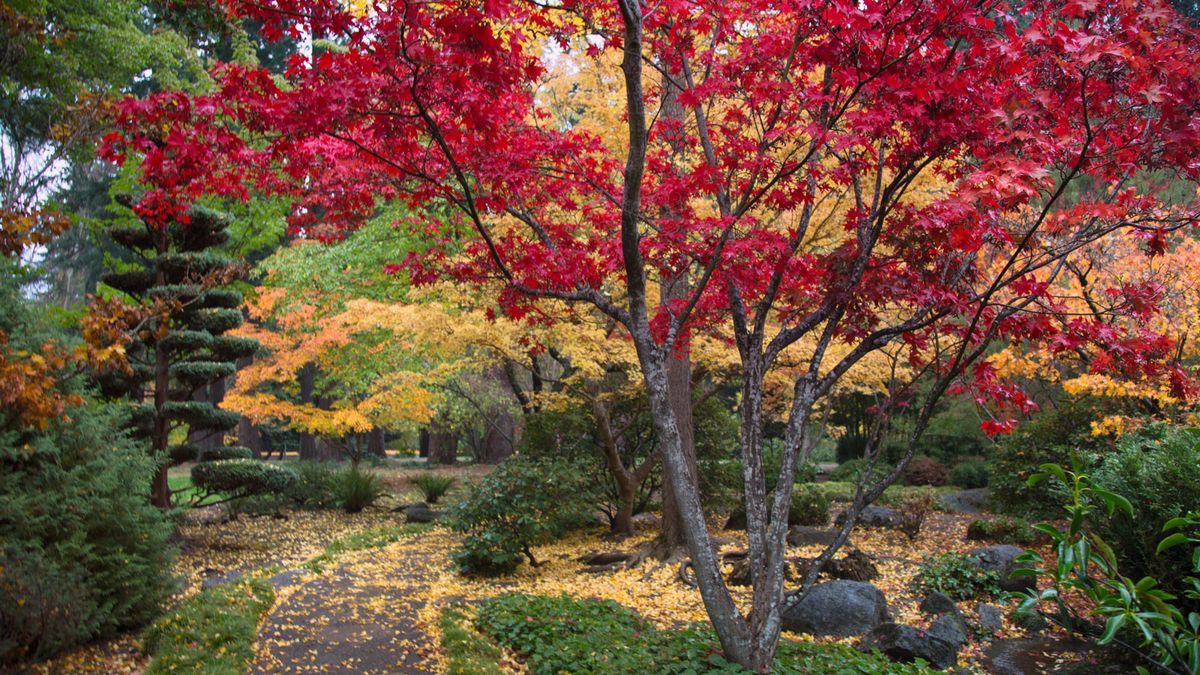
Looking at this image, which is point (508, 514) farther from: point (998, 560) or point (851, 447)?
point (851, 447)

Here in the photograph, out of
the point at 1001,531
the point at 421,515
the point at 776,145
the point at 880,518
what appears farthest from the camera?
the point at 421,515

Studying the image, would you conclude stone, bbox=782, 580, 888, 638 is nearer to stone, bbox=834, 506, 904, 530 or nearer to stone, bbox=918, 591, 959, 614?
stone, bbox=918, 591, 959, 614

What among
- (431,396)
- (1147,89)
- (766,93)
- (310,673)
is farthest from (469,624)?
(431,396)

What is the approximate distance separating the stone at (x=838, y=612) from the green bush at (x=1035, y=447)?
4.71 metres

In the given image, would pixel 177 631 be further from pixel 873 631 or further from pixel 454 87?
pixel 873 631

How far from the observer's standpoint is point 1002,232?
3783 mm

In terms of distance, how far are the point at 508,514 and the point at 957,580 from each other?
4.44 metres

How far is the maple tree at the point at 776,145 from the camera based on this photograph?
3.50 metres

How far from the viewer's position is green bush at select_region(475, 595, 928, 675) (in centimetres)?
427

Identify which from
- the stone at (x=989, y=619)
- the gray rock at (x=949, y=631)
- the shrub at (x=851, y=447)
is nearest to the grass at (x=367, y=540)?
the gray rock at (x=949, y=631)

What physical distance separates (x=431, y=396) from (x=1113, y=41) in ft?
41.0

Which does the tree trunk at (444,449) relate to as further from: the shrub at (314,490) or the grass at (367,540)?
the grass at (367,540)

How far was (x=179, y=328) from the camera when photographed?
1077cm

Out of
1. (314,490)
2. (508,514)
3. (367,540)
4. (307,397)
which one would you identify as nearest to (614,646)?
(508,514)
